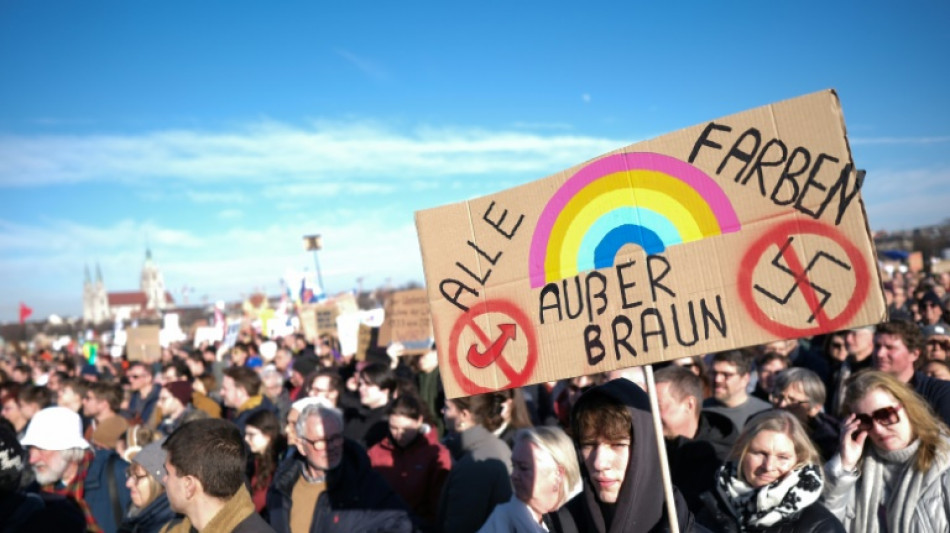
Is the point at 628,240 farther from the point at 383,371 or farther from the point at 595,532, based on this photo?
the point at 383,371

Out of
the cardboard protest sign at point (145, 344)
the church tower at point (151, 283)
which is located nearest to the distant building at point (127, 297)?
the church tower at point (151, 283)

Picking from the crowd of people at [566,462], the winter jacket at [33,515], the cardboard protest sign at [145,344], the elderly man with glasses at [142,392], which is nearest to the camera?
the crowd of people at [566,462]

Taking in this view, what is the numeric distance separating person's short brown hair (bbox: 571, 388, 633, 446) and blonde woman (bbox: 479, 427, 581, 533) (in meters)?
0.78

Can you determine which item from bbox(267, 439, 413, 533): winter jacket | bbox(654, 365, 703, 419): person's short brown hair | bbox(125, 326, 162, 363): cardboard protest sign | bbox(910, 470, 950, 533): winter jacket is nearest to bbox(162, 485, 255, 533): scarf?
bbox(267, 439, 413, 533): winter jacket

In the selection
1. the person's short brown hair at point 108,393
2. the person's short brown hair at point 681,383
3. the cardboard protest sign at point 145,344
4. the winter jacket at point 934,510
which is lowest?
the winter jacket at point 934,510

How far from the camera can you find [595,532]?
252 cm

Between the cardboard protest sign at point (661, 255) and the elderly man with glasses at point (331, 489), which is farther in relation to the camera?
the elderly man with glasses at point (331, 489)

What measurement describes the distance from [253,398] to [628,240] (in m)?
5.39

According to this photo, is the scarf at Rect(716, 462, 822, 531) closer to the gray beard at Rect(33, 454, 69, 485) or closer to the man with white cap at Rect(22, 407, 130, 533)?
the man with white cap at Rect(22, 407, 130, 533)

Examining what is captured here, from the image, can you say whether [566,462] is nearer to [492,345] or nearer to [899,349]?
[492,345]

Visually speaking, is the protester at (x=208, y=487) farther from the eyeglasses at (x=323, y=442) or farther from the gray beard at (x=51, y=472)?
the gray beard at (x=51, y=472)

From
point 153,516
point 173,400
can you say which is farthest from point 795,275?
point 173,400

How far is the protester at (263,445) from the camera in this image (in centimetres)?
522

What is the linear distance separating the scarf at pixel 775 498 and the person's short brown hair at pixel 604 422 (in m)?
0.83
